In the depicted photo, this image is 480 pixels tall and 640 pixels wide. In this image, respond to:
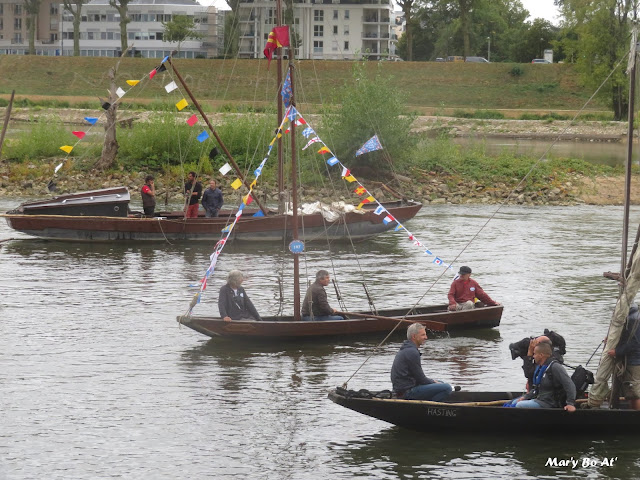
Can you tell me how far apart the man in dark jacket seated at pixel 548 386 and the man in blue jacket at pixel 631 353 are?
89 centimetres

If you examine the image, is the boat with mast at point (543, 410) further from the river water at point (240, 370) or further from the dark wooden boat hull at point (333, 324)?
the dark wooden boat hull at point (333, 324)

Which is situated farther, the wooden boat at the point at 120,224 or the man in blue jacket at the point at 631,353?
the wooden boat at the point at 120,224

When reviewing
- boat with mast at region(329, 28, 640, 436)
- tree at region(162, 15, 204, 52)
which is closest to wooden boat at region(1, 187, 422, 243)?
boat with mast at region(329, 28, 640, 436)

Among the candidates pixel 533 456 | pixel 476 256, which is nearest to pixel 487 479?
pixel 533 456

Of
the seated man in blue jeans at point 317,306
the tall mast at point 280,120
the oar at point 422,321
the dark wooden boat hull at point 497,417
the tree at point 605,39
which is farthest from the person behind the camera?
the tree at point 605,39

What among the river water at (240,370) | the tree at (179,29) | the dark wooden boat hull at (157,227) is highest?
the tree at (179,29)

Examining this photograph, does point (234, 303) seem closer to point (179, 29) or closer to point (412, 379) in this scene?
point (412, 379)

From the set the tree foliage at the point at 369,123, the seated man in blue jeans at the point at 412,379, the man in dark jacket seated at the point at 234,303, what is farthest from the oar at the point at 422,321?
the tree foliage at the point at 369,123

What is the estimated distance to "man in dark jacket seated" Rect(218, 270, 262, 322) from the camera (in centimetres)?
1995

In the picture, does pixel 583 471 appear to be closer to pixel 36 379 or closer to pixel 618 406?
pixel 618 406

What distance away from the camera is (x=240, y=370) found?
19047mm

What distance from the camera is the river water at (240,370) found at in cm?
1445

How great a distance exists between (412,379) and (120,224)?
68.8ft

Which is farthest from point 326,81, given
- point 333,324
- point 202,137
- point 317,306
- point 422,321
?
point 333,324
